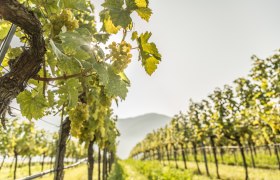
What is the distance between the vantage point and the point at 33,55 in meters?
1.23

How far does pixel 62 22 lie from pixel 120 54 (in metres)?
0.38

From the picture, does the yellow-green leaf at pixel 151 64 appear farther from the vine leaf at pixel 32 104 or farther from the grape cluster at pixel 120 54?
the vine leaf at pixel 32 104

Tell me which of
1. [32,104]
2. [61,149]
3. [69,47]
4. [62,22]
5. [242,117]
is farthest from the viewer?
[242,117]

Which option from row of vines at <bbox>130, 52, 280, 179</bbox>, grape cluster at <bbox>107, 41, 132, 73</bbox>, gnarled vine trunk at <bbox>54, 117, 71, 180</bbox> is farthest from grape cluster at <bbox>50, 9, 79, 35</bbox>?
row of vines at <bbox>130, 52, 280, 179</bbox>

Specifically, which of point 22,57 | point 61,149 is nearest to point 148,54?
point 22,57

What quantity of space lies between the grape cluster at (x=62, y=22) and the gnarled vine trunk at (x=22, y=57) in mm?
161

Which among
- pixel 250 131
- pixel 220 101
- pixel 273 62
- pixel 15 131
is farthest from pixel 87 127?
pixel 15 131

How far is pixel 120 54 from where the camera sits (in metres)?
1.34

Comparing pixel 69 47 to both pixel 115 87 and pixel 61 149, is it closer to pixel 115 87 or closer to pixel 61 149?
pixel 115 87

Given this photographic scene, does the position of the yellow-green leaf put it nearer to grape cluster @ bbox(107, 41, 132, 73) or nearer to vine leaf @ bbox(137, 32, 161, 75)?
vine leaf @ bbox(137, 32, 161, 75)

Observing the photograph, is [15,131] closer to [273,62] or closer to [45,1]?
[273,62]

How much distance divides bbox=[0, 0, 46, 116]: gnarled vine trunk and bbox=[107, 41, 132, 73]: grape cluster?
36 cm

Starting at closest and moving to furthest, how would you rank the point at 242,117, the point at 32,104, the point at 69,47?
1. the point at 69,47
2. the point at 32,104
3. the point at 242,117

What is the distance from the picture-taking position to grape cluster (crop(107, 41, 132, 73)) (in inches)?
52.1
